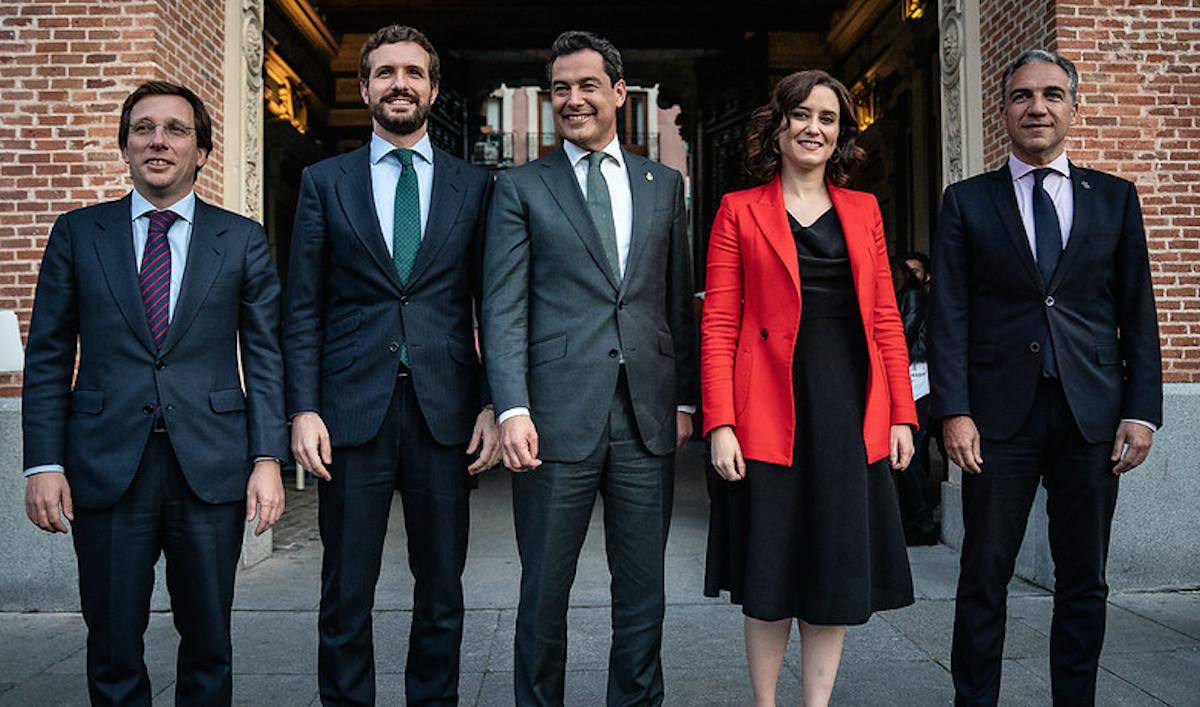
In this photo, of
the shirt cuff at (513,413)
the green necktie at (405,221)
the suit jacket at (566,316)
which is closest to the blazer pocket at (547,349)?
the suit jacket at (566,316)

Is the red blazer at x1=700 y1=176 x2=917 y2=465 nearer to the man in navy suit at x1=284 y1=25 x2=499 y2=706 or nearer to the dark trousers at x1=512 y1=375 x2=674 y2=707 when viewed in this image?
the dark trousers at x1=512 y1=375 x2=674 y2=707

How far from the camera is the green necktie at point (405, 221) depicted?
3.05 meters

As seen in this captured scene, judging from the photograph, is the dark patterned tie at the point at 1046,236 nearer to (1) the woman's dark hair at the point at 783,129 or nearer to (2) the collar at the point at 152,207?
(1) the woman's dark hair at the point at 783,129

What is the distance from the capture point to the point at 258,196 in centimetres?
645

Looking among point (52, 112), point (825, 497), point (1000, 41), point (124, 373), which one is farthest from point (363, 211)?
point (1000, 41)

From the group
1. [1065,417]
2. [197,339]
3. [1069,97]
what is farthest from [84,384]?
[1069,97]

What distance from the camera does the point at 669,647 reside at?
448 centimetres

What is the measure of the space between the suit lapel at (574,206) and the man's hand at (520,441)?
1.74ft

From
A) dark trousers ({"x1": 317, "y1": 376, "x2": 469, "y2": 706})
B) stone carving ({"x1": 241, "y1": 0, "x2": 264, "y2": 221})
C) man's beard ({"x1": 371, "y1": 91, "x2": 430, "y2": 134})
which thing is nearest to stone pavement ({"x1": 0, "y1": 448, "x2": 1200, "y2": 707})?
dark trousers ({"x1": 317, "y1": 376, "x2": 469, "y2": 706})

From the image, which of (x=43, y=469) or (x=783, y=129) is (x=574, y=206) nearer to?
(x=783, y=129)

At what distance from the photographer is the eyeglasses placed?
9.45ft

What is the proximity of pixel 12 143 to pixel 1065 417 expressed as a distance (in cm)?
558

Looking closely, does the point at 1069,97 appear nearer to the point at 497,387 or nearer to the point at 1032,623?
the point at 497,387

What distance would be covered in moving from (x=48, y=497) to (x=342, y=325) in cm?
99
